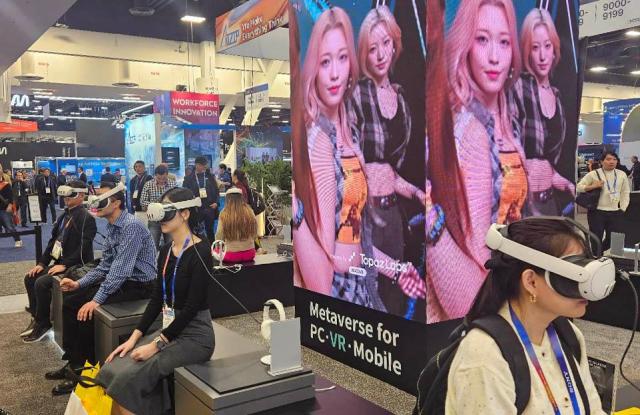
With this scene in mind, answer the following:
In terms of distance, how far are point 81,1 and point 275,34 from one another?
559 centimetres

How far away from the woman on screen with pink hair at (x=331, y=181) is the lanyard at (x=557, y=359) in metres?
2.15

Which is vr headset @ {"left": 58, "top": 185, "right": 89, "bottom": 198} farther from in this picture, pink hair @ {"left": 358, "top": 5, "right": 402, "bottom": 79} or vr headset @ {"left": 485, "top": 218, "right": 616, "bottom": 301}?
vr headset @ {"left": 485, "top": 218, "right": 616, "bottom": 301}

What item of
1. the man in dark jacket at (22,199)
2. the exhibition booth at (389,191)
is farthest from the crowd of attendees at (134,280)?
the man in dark jacket at (22,199)

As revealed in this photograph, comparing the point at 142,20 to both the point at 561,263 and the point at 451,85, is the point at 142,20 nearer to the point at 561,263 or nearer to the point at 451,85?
the point at 451,85

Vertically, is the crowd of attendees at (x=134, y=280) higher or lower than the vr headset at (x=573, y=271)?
lower

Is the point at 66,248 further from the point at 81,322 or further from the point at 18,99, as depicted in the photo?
the point at 18,99

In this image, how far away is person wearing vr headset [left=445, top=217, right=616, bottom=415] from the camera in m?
Result: 1.26

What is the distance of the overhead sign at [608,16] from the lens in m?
7.27

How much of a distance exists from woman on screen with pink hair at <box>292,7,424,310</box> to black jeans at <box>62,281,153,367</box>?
48.9 inches

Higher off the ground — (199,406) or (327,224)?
(327,224)

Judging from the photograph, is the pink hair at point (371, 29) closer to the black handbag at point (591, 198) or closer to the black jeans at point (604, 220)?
A: the black handbag at point (591, 198)

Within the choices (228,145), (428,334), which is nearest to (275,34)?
(228,145)

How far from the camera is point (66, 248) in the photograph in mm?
4629

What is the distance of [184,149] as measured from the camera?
455 inches
